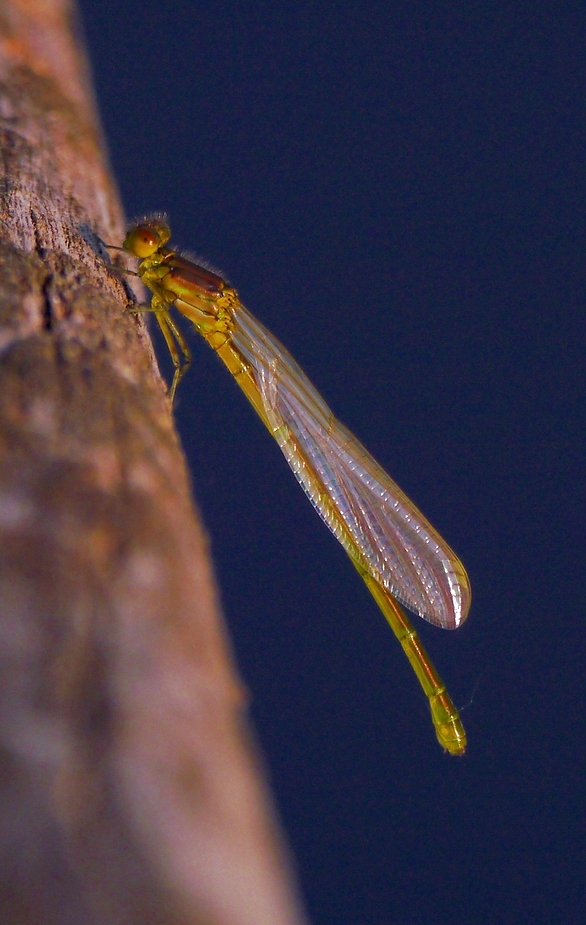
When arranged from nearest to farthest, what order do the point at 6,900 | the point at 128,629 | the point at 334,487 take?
1. the point at 6,900
2. the point at 128,629
3. the point at 334,487

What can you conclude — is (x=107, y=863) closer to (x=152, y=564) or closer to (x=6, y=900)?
(x=6, y=900)

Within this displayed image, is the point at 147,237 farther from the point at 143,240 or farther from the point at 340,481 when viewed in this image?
the point at 340,481

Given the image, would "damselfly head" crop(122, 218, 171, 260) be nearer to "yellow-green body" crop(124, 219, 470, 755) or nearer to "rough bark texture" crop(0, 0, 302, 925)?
"yellow-green body" crop(124, 219, 470, 755)

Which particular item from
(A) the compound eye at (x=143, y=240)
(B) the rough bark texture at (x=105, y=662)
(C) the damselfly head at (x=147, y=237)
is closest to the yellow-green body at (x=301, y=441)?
(C) the damselfly head at (x=147, y=237)

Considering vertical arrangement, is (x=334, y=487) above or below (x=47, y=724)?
above

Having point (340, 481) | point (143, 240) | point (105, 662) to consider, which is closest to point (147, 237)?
point (143, 240)

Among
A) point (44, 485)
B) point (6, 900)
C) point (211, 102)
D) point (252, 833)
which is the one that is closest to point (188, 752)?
point (252, 833)

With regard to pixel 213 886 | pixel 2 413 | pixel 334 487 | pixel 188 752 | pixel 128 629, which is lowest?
pixel 213 886

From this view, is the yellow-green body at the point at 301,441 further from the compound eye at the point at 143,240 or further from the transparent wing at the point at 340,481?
the compound eye at the point at 143,240
